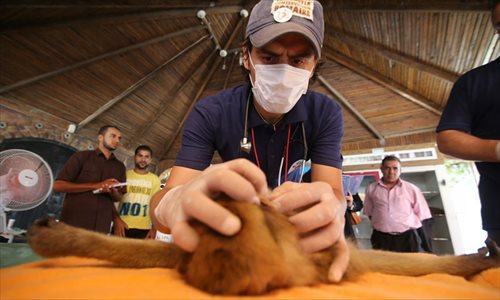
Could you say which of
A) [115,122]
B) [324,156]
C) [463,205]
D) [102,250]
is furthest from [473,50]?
[115,122]

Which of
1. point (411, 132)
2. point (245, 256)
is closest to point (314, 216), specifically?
point (245, 256)

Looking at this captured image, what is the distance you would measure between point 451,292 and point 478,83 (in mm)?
1452

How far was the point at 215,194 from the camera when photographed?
68 cm

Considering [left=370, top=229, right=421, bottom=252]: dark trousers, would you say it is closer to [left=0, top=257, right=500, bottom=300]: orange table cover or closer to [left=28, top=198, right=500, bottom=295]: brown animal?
[left=28, top=198, right=500, bottom=295]: brown animal

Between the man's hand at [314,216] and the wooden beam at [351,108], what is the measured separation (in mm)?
6008

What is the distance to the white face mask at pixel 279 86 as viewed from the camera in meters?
1.40

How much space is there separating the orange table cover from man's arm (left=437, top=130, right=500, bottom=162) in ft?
2.60

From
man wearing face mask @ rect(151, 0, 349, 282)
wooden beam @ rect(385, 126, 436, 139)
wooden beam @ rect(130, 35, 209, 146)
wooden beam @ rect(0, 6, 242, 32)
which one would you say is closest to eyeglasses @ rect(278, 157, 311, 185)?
man wearing face mask @ rect(151, 0, 349, 282)

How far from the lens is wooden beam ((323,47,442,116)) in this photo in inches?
235

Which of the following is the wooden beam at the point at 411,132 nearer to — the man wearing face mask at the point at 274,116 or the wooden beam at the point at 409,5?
the wooden beam at the point at 409,5

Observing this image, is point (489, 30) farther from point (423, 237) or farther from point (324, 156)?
point (324, 156)

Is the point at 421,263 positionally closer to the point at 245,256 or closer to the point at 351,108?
the point at 245,256

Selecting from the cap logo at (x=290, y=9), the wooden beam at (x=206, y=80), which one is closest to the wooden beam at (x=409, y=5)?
the wooden beam at (x=206, y=80)

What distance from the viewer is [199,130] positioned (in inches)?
60.0
